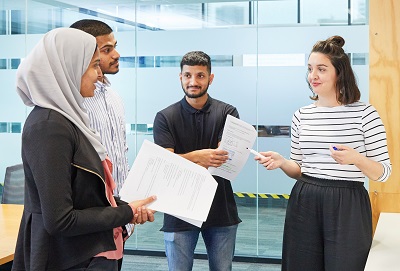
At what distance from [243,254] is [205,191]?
3.23 m

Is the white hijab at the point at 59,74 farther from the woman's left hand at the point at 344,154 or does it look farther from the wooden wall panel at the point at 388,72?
the wooden wall panel at the point at 388,72

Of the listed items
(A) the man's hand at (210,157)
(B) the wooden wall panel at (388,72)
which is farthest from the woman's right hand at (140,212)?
(B) the wooden wall panel at (388,72)

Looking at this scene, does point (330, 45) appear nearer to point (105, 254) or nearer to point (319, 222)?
point (319, 222)

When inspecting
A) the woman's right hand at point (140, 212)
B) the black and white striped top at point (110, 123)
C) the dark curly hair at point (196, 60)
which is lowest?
the woman's right hand at point (140, 212)

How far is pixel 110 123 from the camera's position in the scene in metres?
3.17

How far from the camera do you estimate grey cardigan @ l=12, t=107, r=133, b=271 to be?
2076 mm

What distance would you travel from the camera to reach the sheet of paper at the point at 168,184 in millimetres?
2635

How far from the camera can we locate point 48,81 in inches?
84.6

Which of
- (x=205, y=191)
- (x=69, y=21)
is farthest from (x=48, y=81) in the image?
(x=69, y=21)

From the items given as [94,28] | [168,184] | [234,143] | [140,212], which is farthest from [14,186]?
[140,212]

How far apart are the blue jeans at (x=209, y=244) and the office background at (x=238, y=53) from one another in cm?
222

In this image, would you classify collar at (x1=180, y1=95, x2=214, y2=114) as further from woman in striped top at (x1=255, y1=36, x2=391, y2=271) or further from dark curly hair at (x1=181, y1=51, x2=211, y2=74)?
woman in striped top at (x1=255, y1=36, x2=391, y2=271)

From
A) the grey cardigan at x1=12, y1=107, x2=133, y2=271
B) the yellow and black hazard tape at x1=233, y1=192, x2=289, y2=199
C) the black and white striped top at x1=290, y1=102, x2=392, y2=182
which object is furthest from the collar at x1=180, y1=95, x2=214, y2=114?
the yellow and black hazard tape at x1=233, y1=192, x2=289, y2=199

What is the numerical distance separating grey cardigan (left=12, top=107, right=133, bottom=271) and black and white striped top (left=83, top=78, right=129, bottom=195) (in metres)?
0.86
